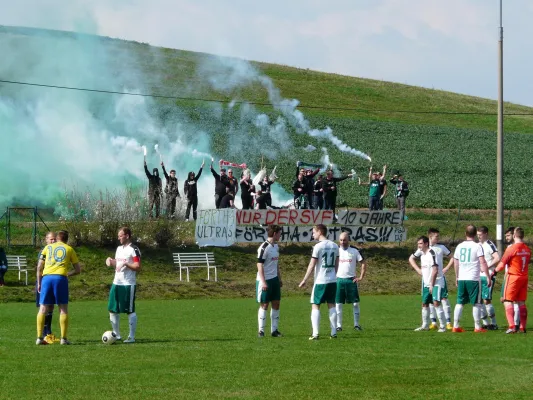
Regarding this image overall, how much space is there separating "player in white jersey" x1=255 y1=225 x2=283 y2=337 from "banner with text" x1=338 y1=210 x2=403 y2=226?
70.4 feet

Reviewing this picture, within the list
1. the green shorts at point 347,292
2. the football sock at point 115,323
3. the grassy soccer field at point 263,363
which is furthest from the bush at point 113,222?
the football sock at point 115,323

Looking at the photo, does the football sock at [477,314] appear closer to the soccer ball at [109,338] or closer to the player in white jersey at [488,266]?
the player in white jersey at [488,266]

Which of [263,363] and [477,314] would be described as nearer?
[263,363]

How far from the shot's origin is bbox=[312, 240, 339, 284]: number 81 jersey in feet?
57.5

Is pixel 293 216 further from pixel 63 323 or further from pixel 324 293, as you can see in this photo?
pixel 63 323

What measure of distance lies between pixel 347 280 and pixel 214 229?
18213 millimetres

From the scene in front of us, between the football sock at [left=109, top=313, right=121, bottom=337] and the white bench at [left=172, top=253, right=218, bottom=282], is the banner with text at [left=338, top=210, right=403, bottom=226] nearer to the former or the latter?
the white bench at [left=172, top=253, right=218, bottom=282]

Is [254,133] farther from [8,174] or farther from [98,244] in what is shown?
→ [98,244]

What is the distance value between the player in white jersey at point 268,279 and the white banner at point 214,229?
19.4 meters

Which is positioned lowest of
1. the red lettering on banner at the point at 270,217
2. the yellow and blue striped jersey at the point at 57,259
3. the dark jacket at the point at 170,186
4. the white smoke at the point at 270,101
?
the yellow and blue striped jersey at the point at 57,259

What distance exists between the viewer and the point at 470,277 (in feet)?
61.8

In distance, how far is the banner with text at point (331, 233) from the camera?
37.7 meters

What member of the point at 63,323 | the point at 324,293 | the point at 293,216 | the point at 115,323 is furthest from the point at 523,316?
the point at 293,216

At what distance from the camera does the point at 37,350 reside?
15859 mm
